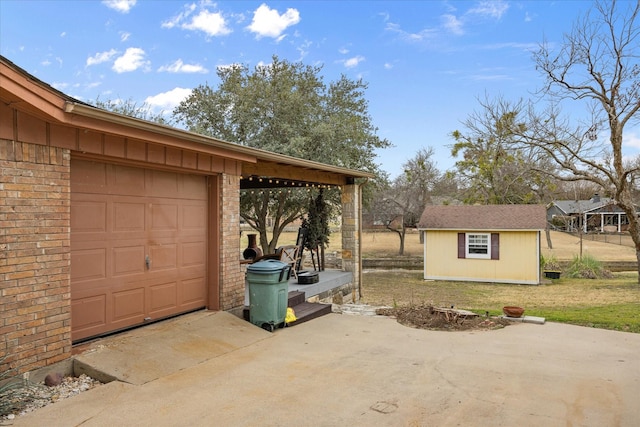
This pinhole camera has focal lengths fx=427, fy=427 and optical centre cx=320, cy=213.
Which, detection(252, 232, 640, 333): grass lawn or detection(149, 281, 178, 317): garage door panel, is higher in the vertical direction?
detection(149, 281, 178, 317): garage door panel

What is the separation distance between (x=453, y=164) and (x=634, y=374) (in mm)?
21532

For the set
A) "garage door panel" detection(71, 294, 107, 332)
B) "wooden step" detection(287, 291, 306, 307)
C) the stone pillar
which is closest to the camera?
"garage door panel" detection(71, 294, 107, 332)

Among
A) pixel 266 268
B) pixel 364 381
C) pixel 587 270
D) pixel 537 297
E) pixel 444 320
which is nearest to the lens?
pixel 364 381

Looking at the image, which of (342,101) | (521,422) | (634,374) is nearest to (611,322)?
(634,374)

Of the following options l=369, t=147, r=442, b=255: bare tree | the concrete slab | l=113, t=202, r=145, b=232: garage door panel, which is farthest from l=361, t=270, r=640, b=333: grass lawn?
l=369, t=147, r=442, b=255: bare tree

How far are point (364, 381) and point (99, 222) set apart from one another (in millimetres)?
3462

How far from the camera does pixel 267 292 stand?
6.27 metres

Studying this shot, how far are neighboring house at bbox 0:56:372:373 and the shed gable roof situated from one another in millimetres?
12171

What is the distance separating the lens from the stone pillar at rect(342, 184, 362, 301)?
11250 millimetres

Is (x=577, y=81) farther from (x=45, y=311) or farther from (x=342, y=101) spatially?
(x=45, y=311)

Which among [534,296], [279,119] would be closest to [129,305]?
[279,119]

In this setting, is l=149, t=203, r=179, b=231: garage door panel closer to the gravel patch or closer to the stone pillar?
the gravel patch

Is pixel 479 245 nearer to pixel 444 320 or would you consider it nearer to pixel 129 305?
pixel 444 320

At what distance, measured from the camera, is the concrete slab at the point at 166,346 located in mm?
4302
